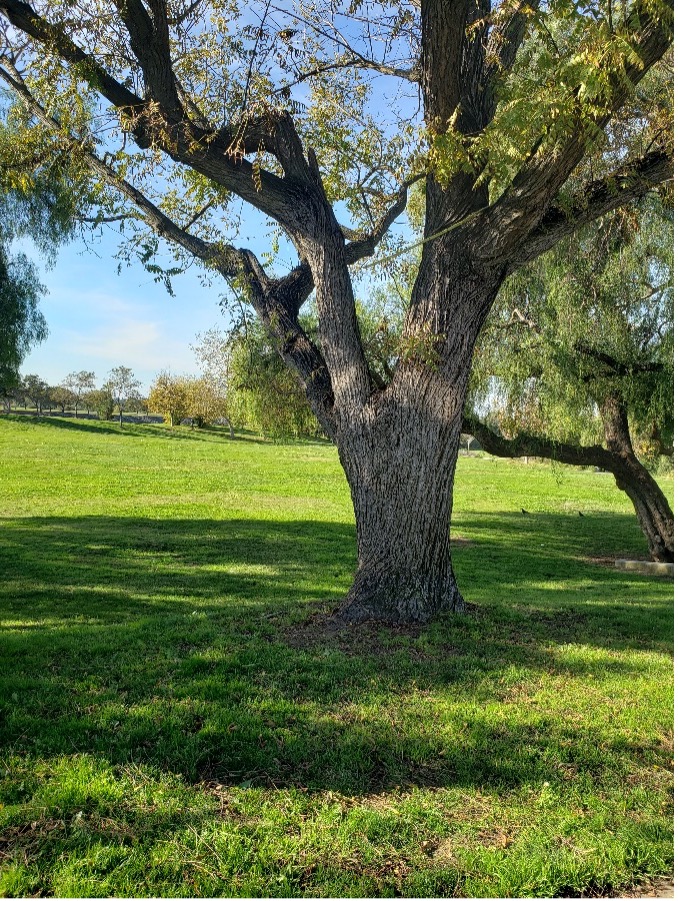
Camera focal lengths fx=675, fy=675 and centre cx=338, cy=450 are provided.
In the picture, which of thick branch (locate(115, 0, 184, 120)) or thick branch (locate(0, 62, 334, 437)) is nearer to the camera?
thick branch (locate(115, 0, 184, 120))

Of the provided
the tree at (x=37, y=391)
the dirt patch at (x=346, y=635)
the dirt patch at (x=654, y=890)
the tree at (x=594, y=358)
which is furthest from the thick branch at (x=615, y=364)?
the tree at (x=37, y=391)

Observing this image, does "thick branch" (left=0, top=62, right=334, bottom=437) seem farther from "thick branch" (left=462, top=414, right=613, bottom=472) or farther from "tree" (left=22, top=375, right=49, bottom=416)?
"tree" (left=22, top=375, right=49, bottom=416)

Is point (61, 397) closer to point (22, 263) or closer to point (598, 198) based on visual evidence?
point (22, 263)

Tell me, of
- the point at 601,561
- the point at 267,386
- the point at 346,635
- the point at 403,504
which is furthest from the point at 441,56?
the point at 601,561

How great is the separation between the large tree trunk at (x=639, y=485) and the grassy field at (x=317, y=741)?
13.7 ft

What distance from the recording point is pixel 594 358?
498 inches

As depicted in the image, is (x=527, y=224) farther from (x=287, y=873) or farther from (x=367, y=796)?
(x=287, y=873)

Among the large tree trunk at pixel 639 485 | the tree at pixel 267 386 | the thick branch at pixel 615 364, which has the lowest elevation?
the large tree trunk at pixel 639 485

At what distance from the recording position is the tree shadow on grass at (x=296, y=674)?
395 centimetres

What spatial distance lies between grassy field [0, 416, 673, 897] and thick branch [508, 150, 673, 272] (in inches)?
150

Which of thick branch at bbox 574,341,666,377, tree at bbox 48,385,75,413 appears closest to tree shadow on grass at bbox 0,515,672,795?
thick branch at bbox 574,341,666,377

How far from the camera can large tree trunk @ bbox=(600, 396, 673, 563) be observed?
13.8m

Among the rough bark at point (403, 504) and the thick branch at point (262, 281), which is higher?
the thick branch at point (262, 281)

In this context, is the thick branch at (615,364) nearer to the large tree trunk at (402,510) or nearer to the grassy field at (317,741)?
the grassy field at (317,741)
